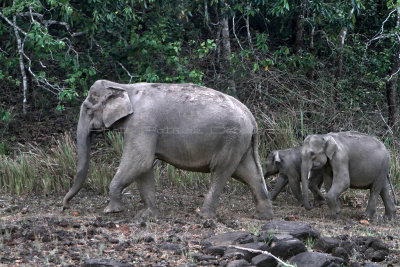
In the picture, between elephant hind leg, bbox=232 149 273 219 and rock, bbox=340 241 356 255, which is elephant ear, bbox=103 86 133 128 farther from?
rock, bbox=340 241 356 255

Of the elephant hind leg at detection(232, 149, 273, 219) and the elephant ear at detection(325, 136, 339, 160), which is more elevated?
the elephant ear at detection(325, 136, 339, 160)

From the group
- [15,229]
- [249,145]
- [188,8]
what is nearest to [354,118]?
[188,8]

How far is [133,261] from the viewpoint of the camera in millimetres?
6555

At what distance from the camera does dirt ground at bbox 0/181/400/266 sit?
670 cm

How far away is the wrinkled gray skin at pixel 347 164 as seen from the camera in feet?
32.3

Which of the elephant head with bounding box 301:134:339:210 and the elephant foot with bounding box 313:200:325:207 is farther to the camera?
the elephant foot with bounding box 313:200:325:207

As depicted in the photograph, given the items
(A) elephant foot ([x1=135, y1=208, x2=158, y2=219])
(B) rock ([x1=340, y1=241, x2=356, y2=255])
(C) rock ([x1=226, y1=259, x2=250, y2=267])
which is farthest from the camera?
(A) elephant foot ([x1=135, y1=208, x2=158, y2=219])

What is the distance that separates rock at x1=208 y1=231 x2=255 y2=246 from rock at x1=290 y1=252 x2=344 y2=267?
1.99 ft

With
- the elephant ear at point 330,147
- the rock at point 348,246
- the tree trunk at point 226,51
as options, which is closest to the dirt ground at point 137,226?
the rock at point 348,246

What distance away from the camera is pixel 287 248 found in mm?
6703

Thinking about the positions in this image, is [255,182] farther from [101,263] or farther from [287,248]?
[101,263]

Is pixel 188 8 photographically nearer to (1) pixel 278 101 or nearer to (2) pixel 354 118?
(1) pixel 278 101

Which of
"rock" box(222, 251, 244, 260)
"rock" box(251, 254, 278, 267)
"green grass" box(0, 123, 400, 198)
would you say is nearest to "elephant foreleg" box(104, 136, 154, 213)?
"green grass" box(0, 123, 400, 198)

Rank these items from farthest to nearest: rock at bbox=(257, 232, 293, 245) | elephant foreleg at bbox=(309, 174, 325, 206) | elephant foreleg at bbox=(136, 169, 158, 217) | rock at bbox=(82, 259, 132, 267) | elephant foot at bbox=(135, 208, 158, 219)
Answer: elephant foreleg at bbox=(309, 174, 325, 206)
elephant foreleg at bbox=(136, 169, 158, 217)
elephant foot at bbox=(135, 208, 158, 219)
rock at bbox=(257, 232, 293, 245)
rock at bbox=(82, 259, 132, 267)
